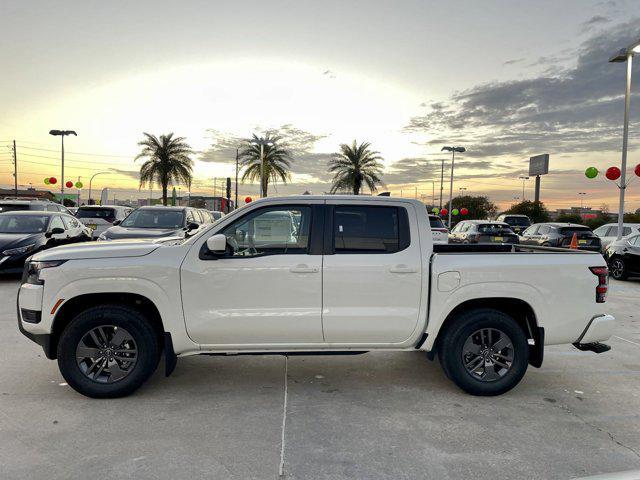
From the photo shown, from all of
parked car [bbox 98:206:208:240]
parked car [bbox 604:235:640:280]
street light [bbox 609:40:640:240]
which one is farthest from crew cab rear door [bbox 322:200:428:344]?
street light [bbox 609:40:640:240]

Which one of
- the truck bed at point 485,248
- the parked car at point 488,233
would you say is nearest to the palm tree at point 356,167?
the parked car at point 488,233

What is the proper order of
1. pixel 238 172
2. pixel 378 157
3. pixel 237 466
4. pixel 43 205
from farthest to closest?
pixel 238 172, pixel 378 157, pixel 43 205, pixel 237 466

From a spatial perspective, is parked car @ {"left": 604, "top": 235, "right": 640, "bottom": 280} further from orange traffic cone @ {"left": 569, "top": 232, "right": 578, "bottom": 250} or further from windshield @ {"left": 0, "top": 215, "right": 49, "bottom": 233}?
windshield @ {"left": 0, "top": 215, "right": 49, "bottom": 233}

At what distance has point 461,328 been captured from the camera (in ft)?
14.6

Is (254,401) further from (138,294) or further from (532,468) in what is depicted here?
(532,468)

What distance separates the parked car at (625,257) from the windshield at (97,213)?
15.6 metres

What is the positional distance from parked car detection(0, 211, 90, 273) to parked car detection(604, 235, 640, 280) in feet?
46.8

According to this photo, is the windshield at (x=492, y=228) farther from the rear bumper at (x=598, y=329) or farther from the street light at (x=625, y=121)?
the rear bumper at (x=598, y=329)

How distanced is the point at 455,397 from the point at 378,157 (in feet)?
128

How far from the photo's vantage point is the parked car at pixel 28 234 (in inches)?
405

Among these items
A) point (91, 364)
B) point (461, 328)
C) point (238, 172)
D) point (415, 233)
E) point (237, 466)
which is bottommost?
point (237, 466)

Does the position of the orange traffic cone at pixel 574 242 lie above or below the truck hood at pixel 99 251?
below

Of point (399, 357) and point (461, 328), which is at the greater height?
point (461, 328)

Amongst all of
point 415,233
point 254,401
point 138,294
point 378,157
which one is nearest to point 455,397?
point 415,233
